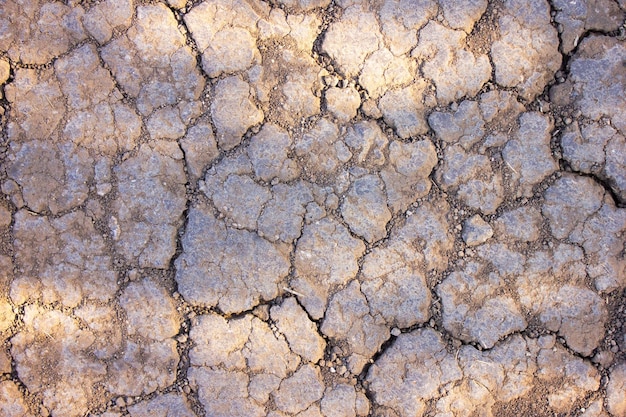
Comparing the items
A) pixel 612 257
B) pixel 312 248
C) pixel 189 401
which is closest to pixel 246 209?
pixel 312 248

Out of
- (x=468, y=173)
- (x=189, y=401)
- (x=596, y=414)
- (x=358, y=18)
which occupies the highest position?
(x=358, y=18)

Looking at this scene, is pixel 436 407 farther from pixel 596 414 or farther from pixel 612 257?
pixel 612 257

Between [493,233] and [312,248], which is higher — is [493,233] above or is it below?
below

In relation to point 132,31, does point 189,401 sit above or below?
below

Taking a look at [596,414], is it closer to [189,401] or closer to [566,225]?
[566,225]

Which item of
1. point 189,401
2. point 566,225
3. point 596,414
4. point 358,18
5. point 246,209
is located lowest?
point 596,414

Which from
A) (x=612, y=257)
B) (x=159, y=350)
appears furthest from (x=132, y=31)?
(x=612, y=257)
